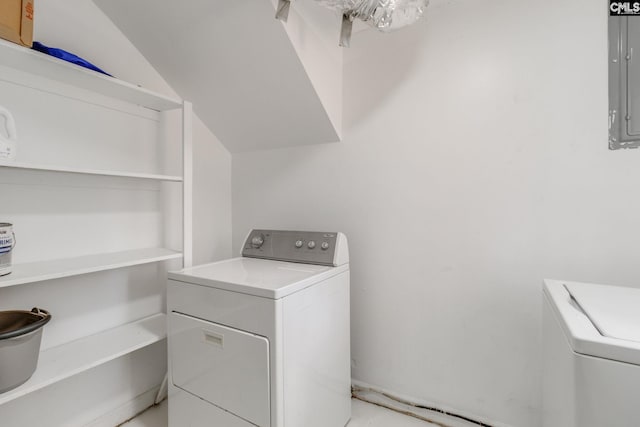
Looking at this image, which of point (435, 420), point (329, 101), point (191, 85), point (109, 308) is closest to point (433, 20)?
point (329, 101)

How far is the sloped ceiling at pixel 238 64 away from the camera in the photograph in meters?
1.37

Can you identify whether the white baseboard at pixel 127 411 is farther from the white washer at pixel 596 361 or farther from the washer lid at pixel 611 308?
the washer lid at pixel 611 308

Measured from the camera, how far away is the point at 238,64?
1.55m

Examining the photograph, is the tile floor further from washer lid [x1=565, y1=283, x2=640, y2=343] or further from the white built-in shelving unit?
washer lid [x1=565, y1=283, x2=640, y2=343]

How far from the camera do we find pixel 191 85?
1.77 m

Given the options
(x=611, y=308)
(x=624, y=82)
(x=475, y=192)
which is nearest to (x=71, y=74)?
(x=475, y=192)

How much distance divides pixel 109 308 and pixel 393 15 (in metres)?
2.02

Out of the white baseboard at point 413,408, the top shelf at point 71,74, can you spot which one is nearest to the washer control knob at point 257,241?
the top shelf at point 71,74

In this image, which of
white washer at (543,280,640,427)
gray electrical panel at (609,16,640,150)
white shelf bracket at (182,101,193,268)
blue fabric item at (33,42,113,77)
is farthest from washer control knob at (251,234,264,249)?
gray electrical panel at (609,16,640,150)

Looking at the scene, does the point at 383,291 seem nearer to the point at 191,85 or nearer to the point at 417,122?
the point at 417,122

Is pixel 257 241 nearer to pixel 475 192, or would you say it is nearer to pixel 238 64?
pixel 238 64

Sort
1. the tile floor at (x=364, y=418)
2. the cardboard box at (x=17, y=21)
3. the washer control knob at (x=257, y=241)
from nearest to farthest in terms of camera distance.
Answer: the cardboard box at (x=17, y=21)
the tile floor at (x=364, y=418)
the washer control knob at (x=257, y=241)

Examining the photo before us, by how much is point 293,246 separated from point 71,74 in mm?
1260

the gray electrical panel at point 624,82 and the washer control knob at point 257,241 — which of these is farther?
the washer control knob at point 257,241
